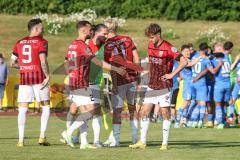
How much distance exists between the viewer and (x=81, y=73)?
49.0ft

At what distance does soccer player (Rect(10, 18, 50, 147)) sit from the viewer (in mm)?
15156

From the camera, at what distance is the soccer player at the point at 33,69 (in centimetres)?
1516

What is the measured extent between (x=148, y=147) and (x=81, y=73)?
Answer: 1768 mm

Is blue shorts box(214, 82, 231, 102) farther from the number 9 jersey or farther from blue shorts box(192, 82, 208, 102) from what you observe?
the number 9 jersey

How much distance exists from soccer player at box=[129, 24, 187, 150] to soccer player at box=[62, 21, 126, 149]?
700 mm

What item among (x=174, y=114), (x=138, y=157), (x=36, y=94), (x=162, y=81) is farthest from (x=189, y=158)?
(x=174, y=114)

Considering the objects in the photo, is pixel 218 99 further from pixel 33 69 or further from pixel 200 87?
pixel 33 69

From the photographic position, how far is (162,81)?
15.0 meters

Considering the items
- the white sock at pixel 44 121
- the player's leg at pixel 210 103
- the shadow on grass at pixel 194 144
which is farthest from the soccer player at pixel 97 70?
the player's leg at pixel 210 103

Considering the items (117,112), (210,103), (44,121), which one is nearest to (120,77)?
(117,112)

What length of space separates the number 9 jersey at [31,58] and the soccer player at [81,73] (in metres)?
0.51

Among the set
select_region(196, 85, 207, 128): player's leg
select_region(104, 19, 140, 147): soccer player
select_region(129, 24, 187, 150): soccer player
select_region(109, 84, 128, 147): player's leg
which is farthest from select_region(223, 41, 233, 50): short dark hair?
select_region(129, 24, 187, 150): soccer player

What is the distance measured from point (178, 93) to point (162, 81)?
32.8 feet

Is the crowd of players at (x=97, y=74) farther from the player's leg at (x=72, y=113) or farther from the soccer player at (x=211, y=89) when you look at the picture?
the soccer player at (x=211, y=89)
